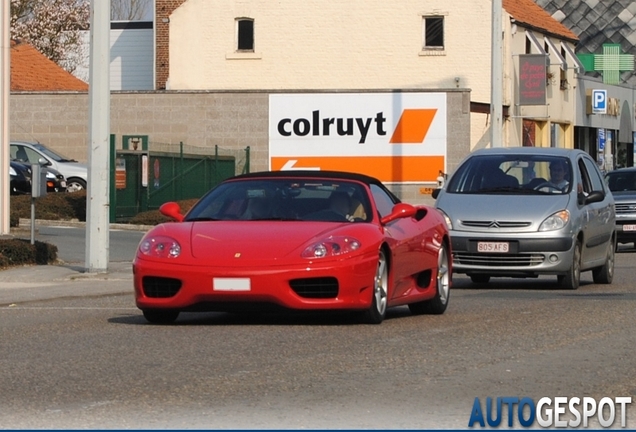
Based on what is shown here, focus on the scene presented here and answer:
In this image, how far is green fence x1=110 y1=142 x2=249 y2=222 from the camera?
36.1m

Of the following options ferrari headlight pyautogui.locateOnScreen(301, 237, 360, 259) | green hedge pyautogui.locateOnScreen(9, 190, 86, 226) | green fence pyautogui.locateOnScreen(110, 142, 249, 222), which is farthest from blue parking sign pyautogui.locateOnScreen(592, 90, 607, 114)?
ferrari headlight pyautogui.locateOnScreen(301, 237, 360, 259)

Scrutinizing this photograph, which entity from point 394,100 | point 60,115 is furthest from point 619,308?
point 60,115

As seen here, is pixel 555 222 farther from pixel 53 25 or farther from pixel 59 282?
pixel 53 25

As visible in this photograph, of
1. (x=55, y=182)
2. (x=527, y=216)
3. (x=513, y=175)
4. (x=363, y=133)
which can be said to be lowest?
(x=527, y=216)

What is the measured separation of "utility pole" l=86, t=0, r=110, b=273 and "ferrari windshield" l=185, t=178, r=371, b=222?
715cm

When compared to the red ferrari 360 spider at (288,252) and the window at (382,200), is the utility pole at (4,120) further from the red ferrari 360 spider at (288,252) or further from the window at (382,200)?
the window at (382,200)

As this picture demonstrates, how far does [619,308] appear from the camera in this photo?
47.9ft

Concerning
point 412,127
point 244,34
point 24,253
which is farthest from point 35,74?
point 24,253

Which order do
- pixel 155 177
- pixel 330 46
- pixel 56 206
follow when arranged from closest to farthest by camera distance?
1. pixel 56 206
2. pixel 155 177
3. pixel 330 46

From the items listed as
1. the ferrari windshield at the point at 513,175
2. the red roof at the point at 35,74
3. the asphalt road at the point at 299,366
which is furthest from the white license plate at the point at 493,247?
the red roof at the point at 35,74

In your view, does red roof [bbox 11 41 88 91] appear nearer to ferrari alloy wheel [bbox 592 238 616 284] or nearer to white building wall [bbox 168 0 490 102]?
white building wall [bbox 168 0 490 102]

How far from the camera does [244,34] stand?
54281mm

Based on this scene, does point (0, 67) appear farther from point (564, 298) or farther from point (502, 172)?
point (564, 298)

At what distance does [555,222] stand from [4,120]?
416 inches
